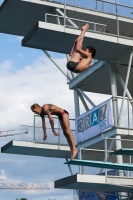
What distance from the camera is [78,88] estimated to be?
3256 cm

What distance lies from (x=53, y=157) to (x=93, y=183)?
34.3 ft

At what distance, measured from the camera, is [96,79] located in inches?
1218

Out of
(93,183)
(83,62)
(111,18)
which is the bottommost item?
(93,183)

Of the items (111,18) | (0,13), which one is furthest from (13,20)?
(111,18)

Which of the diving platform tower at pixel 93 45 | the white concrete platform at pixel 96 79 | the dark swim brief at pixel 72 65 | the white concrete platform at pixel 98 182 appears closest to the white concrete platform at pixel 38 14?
the diving platform tower at pixel 93 45

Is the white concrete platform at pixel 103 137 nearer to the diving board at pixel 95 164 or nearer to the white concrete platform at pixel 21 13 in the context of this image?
the white concrete platform at pixel 21 13

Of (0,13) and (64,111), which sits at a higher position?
(0,13)

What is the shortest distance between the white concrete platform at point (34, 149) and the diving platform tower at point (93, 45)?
0.57 ft

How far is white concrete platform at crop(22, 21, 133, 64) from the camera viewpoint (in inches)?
943

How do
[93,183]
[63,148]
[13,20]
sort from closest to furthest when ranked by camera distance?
1. [93,183]
2. [13,20]
3. [63,148]

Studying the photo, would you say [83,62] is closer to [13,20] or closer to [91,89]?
[13,20]

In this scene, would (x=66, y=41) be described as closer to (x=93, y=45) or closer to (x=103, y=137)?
(x=93, y=45)

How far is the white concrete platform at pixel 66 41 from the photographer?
78.6 ft

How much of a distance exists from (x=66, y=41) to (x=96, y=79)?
250 inches
